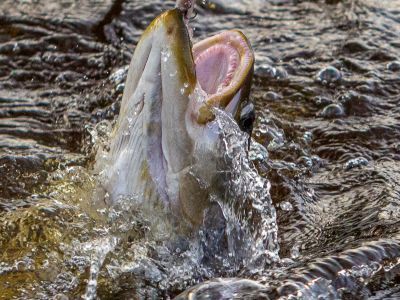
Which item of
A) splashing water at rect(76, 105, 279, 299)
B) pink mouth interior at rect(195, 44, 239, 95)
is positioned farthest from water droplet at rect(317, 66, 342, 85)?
pink mouth interior at rect(195, 44, 239, 95)

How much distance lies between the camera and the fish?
313cm

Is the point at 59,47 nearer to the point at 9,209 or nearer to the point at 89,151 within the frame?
the point at 89,151

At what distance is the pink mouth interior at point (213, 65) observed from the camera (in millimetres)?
3256

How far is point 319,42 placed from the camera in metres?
5.27

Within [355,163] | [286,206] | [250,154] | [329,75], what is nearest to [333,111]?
[329,75]

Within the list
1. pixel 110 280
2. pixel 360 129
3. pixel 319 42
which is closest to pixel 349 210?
pixel 360 129

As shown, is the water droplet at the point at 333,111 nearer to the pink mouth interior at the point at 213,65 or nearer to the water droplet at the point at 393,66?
the water droplet at the point at 393,66

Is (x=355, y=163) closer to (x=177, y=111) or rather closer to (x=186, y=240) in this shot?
(x=186, y=240)

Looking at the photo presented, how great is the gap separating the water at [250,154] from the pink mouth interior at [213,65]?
0.43m

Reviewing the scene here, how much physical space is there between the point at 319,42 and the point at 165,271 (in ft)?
7.35

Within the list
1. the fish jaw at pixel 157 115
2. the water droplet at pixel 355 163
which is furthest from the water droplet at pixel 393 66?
the fish jaw at pixel 157 115

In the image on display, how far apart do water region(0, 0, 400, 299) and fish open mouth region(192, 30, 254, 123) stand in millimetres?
422

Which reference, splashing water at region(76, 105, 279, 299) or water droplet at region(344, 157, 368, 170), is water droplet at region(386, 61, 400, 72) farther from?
splashing water at region(76, 105, 279, 299)

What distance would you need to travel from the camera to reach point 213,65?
10.8 feet
